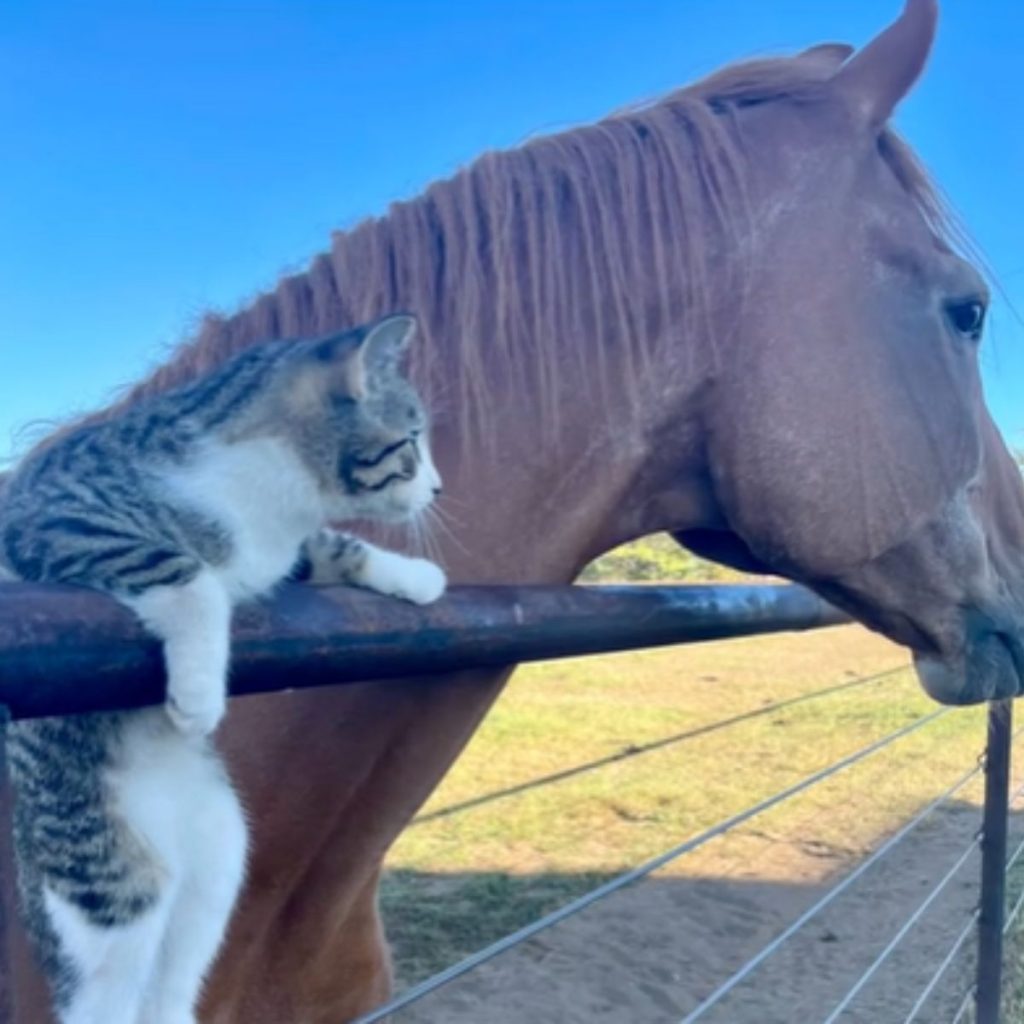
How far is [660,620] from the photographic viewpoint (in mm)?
1332

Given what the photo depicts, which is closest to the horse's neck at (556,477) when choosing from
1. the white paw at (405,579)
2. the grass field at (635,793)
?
the white paw at (405,579)

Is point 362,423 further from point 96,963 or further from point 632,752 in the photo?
point 632,752

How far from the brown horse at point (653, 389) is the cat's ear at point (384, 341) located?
18 cm

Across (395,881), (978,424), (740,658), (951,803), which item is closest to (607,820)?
(395,881)

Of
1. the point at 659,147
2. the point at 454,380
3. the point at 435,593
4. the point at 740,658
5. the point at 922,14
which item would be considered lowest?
the point at 740,658

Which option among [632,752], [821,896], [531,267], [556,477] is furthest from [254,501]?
[632,752]

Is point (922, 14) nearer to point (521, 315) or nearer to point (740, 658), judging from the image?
point (521, 315)

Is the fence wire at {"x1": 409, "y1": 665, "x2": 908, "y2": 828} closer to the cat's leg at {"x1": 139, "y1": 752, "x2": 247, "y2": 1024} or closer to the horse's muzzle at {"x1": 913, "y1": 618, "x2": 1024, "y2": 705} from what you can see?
the horse's muzzle at {"x1": 913, "y1": 618, "x2": 1024, "y2": 705}

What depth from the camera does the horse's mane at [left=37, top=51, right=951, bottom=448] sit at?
1442 millimetres

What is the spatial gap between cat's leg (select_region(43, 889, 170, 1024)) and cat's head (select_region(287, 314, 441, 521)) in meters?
0.50

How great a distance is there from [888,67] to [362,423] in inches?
39.8

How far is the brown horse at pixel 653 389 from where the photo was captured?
1368 mm

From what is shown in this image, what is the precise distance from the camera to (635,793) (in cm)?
591

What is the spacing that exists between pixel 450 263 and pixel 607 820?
4388 millimetres
